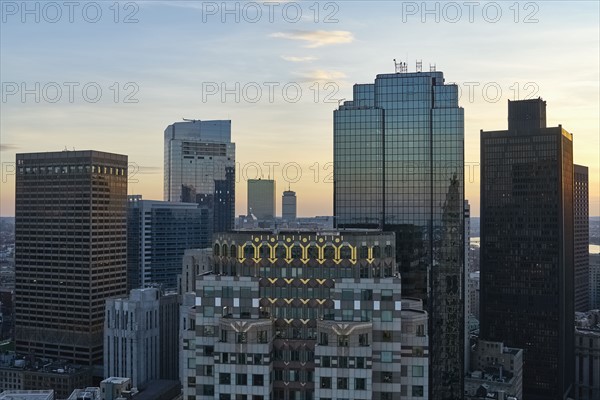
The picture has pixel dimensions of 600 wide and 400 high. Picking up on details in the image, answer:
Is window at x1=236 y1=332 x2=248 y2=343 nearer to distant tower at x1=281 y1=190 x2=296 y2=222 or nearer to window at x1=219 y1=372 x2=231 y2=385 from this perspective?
window at x1=219 y1=372 x2=231 y2=385

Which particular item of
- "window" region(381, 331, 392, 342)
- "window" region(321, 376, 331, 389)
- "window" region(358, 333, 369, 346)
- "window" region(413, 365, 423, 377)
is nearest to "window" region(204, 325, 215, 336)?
"window" region(321, 376, 331, 389)

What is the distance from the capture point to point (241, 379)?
9125 cm

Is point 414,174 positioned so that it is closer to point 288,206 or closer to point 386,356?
point 288,206

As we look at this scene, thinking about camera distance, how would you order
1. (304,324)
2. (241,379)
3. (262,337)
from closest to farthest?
(241,379), (262,337), (304,324)

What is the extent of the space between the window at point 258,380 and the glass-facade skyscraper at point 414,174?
230 ft

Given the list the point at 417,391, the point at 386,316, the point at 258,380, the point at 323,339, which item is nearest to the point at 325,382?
the point at 323,339

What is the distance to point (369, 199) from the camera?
15900cm

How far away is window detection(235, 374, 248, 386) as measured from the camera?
91.1m

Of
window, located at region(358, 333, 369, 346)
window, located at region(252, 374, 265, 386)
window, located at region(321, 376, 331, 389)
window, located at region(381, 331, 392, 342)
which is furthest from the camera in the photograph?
window, located at region(381, 331, 392, 342)

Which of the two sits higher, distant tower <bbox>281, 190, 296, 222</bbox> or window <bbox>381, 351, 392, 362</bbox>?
distant tower <bbox>281, 190, 296, 222</bbox>

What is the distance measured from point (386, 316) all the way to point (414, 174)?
71956 millimetres

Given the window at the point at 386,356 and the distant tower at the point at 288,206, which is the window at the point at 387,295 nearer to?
the window at the point at 386,356

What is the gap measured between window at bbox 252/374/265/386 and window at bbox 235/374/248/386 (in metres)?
1.10

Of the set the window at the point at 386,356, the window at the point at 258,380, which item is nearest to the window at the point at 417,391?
the window at the point at 386,356
